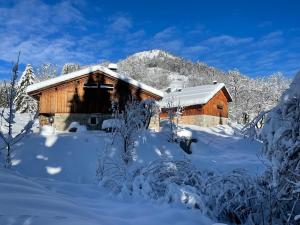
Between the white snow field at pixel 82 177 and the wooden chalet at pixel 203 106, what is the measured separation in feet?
13.0

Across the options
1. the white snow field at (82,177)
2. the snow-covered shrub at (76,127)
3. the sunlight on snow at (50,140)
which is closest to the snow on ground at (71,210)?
the white snow field at (82,177)

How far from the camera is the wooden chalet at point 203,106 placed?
42.2 m

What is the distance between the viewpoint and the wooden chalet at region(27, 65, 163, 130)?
28.0m

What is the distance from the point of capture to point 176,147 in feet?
81.0

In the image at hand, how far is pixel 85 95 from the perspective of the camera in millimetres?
28500

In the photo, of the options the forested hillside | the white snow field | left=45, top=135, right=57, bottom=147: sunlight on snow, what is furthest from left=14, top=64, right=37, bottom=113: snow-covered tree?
left=45, top=135, right=57, bottom=147: sunlight on snow

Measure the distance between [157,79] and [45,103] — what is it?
10457 centimetres

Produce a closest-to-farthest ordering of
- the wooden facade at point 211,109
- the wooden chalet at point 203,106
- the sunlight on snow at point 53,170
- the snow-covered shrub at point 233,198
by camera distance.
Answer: the snow-covered shrub at point 233,198 < the sunlight on snow at point 53,170 < the wooden chalet at point 203,106 < the wooden facade at point 211,109

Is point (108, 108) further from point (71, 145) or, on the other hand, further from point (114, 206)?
point (114, 206)

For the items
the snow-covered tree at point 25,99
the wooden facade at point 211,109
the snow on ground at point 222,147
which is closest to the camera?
the snow on ground at point 222,147

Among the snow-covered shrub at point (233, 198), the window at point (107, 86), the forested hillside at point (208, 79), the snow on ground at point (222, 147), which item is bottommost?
the snow on ground at point (222, 147)

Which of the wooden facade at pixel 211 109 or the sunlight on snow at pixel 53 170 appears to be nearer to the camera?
the sunlight on snow at pixel 53 170

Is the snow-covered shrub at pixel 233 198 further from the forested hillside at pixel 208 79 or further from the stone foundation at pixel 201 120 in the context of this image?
the stone foundation at pixel 201 120

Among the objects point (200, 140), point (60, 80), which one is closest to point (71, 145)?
point (60, 80)
